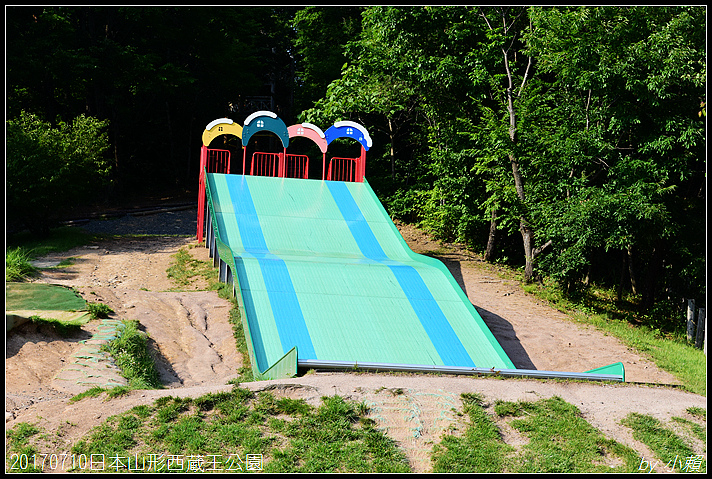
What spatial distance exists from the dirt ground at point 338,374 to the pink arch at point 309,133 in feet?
18.6

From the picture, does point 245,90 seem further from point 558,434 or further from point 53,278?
point 558,434

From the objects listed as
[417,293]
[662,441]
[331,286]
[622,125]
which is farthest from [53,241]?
[662,441]

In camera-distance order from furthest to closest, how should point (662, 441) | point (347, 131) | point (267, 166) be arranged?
point (267, 166) < point (347, 131) < point (662, 441)

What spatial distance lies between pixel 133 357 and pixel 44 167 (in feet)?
33.7

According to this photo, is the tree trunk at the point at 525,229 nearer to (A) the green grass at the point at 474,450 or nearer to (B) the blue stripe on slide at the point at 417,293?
(B) the blue stripe on slide at the point at 417,293

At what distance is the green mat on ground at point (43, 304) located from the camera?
8.49 metres

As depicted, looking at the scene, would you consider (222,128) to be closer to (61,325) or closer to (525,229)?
(525,229)

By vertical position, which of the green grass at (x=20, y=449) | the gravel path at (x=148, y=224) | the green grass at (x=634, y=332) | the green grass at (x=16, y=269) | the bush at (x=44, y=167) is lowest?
the green grass at (x=634, y=332)

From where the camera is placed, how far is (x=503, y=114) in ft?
53.4

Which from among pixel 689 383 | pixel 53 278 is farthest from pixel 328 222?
pixel 689 383

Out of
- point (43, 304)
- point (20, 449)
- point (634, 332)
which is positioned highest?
point (43, 304)

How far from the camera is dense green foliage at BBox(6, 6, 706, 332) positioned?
1211 cm

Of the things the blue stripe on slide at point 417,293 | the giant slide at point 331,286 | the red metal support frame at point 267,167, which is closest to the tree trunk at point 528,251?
the giant slide at point 331,286

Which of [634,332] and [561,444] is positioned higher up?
[561,444]
